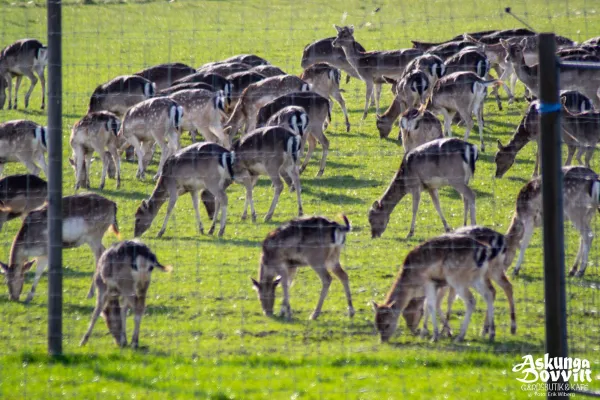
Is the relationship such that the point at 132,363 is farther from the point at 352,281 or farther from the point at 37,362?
the point at 352,281

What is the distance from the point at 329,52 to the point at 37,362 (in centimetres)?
1728

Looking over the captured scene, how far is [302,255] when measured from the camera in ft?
32.7

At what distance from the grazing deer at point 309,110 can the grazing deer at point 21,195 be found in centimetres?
483

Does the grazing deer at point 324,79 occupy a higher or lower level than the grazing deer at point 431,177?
higher

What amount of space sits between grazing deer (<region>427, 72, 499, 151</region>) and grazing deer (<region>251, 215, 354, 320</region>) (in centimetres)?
786

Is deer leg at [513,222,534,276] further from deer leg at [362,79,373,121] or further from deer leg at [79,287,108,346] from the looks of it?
deer leg at [362,79,373,121]

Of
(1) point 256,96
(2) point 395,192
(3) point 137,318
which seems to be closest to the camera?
(3) point 137,318

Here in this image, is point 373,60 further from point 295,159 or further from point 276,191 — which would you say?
point 276,191

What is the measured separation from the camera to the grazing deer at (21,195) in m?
12.8

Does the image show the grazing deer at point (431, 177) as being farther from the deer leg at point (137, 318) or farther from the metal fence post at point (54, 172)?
the metal fence post at point (54, 172)

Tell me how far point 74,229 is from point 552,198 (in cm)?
619

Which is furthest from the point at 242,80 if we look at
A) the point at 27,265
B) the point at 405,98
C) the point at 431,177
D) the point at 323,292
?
the point at 323,292

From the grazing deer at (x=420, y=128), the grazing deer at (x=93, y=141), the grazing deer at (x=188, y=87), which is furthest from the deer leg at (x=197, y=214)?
the grazing deer at (x=188, y=87)

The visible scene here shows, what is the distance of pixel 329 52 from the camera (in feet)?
80.0
